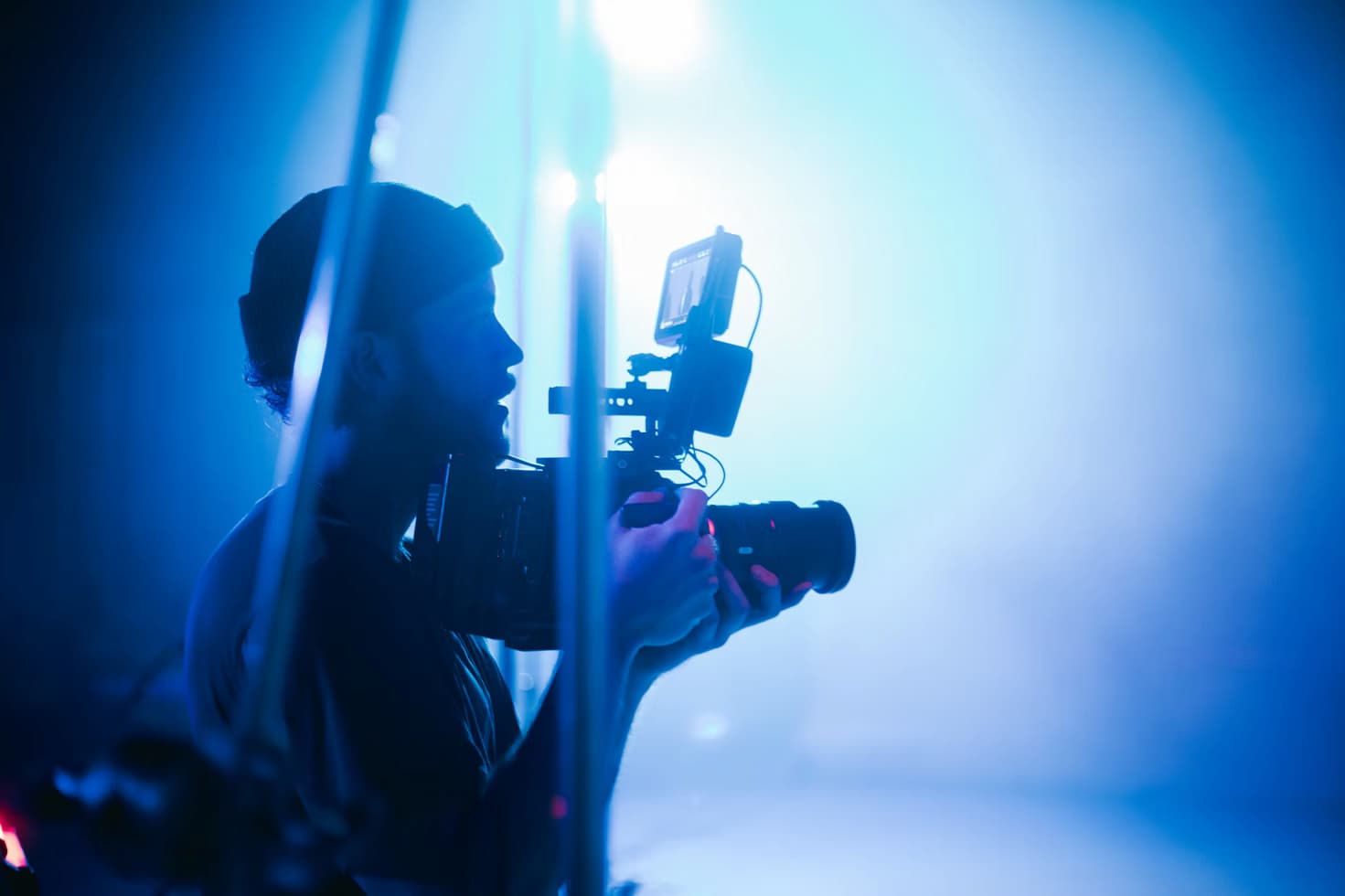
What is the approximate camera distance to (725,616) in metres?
0.64

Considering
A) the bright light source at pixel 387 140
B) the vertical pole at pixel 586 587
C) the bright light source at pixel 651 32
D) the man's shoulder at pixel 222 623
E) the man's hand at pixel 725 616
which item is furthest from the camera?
the bright light source at pixel 651 32

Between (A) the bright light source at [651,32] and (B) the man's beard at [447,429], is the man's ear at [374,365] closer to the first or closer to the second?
(B) the man's beard at [447,429]

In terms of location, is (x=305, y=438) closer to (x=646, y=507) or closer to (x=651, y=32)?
(x=646, y=507)

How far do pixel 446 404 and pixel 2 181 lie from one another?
1664 mm

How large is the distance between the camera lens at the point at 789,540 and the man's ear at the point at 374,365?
0.95ft

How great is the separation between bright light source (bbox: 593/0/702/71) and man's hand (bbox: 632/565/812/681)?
166cm

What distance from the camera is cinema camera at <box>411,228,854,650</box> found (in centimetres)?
55

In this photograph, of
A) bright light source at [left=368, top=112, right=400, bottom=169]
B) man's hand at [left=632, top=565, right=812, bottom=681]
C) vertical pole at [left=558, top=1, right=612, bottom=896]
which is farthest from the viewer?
bright light source at [left=368, top=112, right=400, bottom=169]

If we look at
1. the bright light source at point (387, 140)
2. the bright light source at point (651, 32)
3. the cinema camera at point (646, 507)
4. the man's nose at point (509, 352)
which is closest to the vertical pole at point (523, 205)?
the bright light source at point (651, 32)

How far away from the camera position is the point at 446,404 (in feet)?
2.03

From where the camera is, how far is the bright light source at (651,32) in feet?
6.22

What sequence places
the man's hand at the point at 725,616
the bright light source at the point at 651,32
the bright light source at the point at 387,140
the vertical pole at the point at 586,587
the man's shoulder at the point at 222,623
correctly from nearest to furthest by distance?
1. the vertical pole at the point at 586,587
2. the man's shoulder at the point at 222,623
3. the man's hand at the point at 725,616
4. the bright light source at the point at 387,140
5. the bright light source at the point at 651,32

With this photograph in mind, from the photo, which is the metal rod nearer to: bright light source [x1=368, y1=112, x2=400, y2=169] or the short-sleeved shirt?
the short-sleeved shirt

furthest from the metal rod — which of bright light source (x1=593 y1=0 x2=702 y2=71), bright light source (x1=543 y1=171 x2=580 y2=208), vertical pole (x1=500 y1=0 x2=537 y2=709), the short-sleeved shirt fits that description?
bright light source (x1=593 y1=0 x2=702 y2=71)
